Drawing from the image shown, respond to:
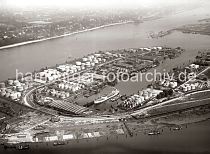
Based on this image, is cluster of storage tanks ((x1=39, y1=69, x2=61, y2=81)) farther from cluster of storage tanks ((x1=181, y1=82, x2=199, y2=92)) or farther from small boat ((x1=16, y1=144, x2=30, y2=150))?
small boat ((x1=16, y1=144, x2=30, y2=150))

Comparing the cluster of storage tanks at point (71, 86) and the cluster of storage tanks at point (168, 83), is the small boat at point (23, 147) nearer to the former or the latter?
the cluster of storage tanks at point (71, 86)

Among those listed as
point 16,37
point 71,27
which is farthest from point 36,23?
point 16,37

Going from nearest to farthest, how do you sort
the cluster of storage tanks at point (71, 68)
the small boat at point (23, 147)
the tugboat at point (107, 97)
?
1. the small boat at point (23, 147)
2. the tugboat at point (107, 97)
3. the cluster of storage tanks at point (71, 68)

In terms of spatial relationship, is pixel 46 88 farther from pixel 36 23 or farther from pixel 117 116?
pixel 36 23

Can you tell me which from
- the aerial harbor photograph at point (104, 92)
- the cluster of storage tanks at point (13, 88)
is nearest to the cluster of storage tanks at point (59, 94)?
the aerial harbor photograph at point (104, 92)

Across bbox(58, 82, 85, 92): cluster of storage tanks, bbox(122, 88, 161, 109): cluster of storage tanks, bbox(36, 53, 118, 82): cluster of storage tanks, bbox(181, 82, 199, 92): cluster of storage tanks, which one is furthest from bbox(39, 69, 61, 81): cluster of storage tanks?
bbox(181, 82, 199, 92): cluster of storage tanks

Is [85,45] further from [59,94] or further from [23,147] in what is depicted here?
[23,147]
